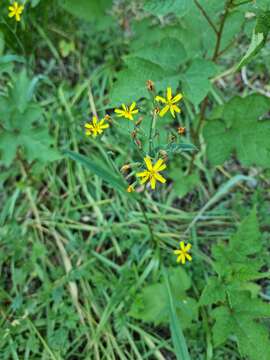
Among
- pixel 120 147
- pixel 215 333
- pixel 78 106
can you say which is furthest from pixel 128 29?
pixel 215 333

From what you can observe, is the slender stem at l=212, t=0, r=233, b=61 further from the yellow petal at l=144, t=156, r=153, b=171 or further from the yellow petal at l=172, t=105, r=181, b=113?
the yellow petal at l=144, t=156, r=153, b=171

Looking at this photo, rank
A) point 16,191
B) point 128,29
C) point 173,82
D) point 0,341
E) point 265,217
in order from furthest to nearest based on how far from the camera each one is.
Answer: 1. point 128,29
2. point 16,191
3. point 265,217
4. point 0,341
5. point 173,82

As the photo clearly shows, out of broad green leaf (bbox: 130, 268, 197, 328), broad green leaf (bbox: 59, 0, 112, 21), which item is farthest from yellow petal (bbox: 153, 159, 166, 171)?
broad green leaf (bbox: 59, 0, 112, 21)

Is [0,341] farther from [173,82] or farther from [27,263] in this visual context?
[173,82]

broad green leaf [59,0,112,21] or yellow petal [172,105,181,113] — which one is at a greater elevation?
broad green leaf [59,0,112,21]

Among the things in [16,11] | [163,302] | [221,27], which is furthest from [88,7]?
[163,302]
